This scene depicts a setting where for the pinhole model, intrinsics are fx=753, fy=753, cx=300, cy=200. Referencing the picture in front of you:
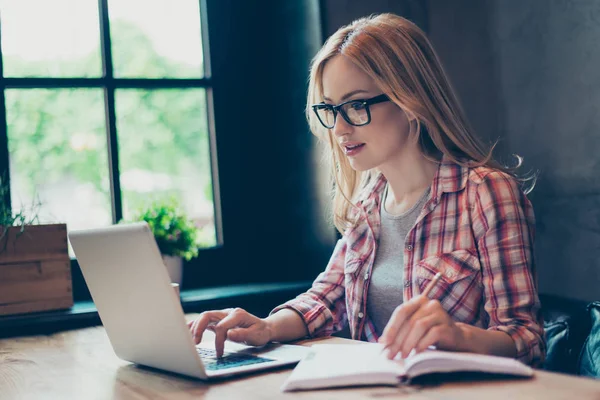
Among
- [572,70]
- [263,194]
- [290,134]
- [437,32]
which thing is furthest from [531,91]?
[263,194]

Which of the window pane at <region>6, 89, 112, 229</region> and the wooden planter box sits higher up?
the window pane at <region>6, 89, 112, 229</region>

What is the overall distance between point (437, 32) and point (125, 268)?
198 centimetres

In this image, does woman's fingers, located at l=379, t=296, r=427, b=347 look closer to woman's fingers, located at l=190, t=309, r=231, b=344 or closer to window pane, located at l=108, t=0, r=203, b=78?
woman's fingers, located at l=190, t=309, r=231, b=344

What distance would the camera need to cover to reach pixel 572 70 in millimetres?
2496

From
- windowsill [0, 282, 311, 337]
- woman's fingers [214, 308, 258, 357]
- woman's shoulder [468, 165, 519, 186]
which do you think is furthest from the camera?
windowsill [0, 282, 311, 337]

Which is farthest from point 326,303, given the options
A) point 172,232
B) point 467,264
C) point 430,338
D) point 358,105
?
point 172,232

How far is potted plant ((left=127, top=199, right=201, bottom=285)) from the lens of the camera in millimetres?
2727

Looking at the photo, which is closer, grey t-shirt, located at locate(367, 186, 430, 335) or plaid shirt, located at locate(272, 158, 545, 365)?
plaid shirt, located at locate(272, 158, 545, 365)

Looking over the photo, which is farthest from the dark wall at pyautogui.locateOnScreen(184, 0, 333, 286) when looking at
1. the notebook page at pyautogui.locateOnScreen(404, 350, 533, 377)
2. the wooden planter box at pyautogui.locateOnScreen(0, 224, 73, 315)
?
the notebook page at pyautogui.locateOnScreen(404, 350, 533, 377)

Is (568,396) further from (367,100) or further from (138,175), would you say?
(138,175)

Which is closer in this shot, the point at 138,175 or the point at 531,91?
the point at 531,91

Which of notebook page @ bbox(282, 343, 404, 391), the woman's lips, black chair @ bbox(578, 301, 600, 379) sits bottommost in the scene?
black chair @ bbox(578, 301, 600, 379)

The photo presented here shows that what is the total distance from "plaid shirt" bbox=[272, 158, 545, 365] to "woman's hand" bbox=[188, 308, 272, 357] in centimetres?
17

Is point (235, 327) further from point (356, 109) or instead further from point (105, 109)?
point (105, 109)
